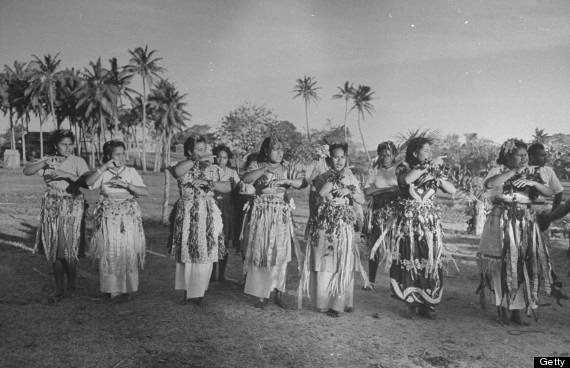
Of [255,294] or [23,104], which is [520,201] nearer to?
[255,294]

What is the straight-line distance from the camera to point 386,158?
588 cm

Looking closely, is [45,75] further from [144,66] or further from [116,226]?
[116,226]

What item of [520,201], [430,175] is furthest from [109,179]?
[520,201]

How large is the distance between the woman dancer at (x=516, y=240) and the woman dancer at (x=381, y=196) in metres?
1.06

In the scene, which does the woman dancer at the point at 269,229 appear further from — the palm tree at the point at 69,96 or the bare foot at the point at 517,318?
the palm tree at the point at 69,96

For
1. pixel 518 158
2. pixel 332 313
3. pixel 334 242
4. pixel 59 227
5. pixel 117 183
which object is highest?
pixel 518 158

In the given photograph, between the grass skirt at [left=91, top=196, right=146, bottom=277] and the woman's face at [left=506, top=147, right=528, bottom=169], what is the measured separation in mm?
4113

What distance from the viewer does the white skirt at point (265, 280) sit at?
505cm

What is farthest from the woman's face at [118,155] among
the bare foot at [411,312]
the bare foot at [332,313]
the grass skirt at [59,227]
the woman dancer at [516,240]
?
the woman dancer at [516,240]

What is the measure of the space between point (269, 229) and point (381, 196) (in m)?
1.47

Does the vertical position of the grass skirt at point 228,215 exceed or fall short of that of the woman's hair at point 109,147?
it falls short

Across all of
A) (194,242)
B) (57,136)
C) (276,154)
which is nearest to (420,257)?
(276,154)

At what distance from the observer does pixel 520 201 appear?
4.57 meters

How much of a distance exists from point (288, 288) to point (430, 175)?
2.46 metres
